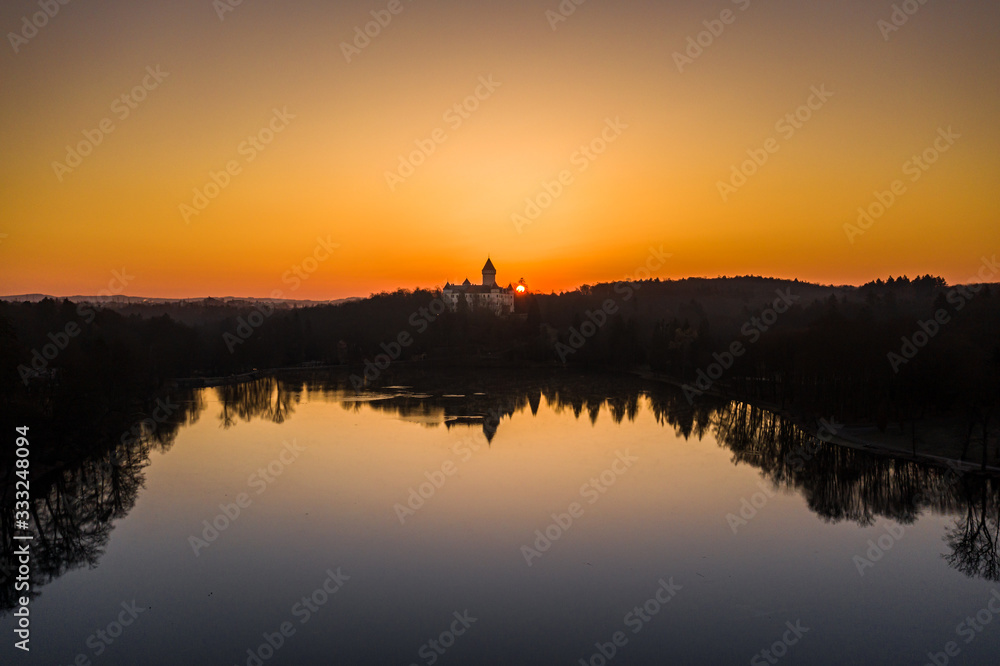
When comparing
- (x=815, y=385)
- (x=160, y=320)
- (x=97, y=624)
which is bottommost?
(x=97, y=624)

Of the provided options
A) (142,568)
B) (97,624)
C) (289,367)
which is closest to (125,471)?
(142,568)

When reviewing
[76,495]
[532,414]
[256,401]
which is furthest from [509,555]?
[256,401]

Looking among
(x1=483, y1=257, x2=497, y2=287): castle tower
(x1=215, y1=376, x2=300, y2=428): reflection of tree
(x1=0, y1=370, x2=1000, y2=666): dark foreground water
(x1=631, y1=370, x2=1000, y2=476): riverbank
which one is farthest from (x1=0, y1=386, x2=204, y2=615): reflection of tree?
(x1=483, y1=257, x2=497, y2=287): castle tower

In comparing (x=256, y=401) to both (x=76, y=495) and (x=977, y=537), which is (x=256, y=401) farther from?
(x=977, y=537)

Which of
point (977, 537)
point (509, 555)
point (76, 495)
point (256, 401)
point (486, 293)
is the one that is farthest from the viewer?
point (486, 293)

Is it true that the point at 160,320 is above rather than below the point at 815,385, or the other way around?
above

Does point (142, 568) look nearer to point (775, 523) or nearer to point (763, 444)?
point (775, 523)

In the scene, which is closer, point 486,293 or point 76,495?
point 76,495
